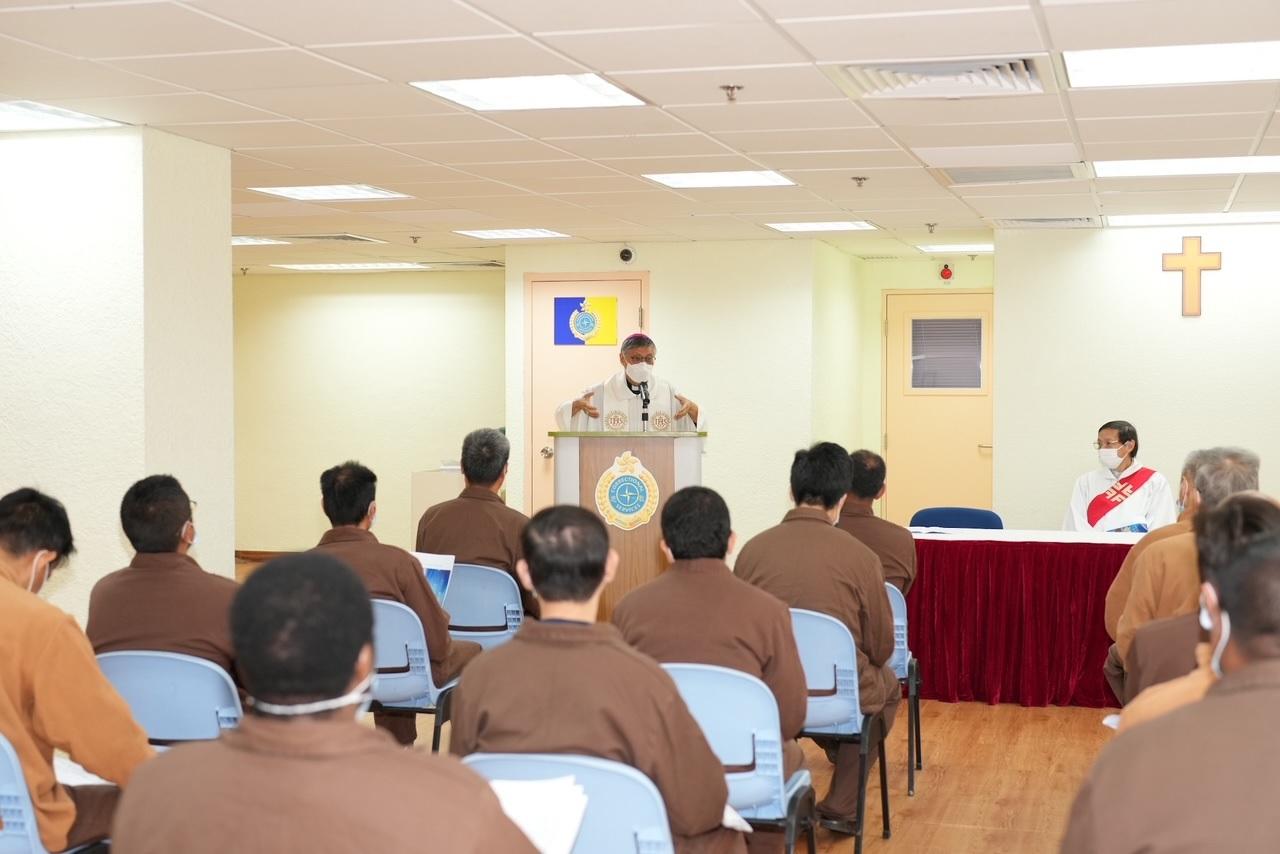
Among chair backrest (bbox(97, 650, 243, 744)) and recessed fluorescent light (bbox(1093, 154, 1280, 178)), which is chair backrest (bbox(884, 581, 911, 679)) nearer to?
Answer: chair backrest (bbox(97, 650, 243, 744))

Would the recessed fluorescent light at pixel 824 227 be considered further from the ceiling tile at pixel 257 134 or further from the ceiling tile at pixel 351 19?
the ceiling tile at pixel 351 19

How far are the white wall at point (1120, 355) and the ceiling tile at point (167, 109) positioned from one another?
18.5ft

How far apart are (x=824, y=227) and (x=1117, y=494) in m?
2.82

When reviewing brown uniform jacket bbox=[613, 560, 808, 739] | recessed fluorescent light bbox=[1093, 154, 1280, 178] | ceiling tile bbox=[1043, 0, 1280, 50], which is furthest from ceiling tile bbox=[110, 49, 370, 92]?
recessed fluorescent light bbox=[1093, 154, 1280, 178]

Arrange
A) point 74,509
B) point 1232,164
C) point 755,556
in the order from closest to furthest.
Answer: point 755,556
point 74,509
point 1232,164

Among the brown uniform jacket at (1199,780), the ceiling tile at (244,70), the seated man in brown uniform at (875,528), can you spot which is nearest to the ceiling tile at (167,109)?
the ceiling tile at (244,70)

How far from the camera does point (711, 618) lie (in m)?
3.19

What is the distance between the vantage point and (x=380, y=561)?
171 inches

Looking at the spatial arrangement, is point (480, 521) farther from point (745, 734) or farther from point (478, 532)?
point (745, 734)

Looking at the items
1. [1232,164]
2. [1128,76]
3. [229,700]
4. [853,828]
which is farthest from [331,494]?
[1232,164]

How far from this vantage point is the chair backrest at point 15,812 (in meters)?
2.57

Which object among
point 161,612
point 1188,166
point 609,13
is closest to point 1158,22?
point 609,13

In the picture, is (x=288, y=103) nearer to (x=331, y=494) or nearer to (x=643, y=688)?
(x=331, y=494)

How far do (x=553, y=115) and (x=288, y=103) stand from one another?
100cm
